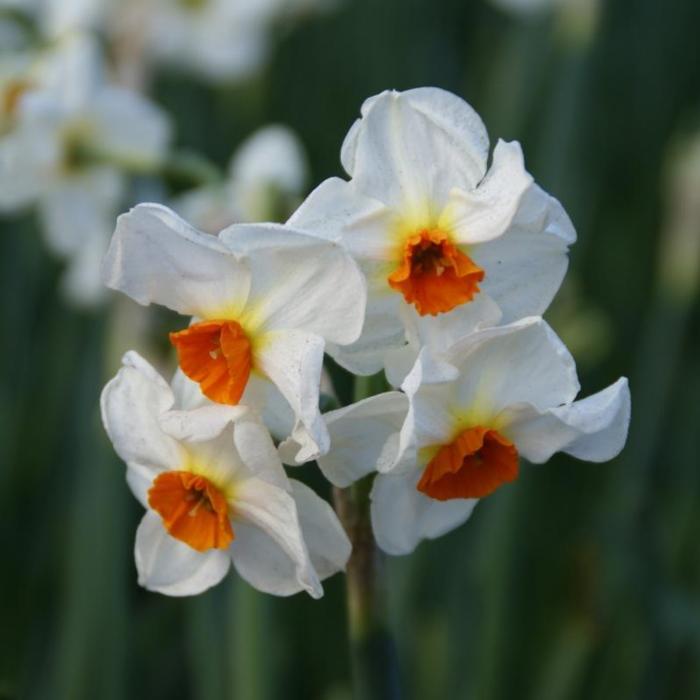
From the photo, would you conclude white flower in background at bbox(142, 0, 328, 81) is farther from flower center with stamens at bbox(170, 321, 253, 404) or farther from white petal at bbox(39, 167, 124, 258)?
flower center with stamens at bbox(170, 321, 253, 404)

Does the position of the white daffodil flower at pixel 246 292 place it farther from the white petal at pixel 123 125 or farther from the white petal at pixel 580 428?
the white petal at pixel 123 125

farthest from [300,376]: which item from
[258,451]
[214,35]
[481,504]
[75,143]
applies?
[214,35]

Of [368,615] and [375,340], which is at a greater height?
[375,340]

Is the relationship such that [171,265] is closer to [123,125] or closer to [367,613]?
[367,613]

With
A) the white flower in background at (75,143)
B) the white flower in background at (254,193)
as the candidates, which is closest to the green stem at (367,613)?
the white flower in background at (254,193)

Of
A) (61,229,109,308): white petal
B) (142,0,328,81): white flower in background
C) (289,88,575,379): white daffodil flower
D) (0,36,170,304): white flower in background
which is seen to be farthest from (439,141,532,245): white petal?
(142,0,328,81): white flower in background

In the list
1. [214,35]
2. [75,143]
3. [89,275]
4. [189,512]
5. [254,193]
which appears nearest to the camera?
[189,512]
